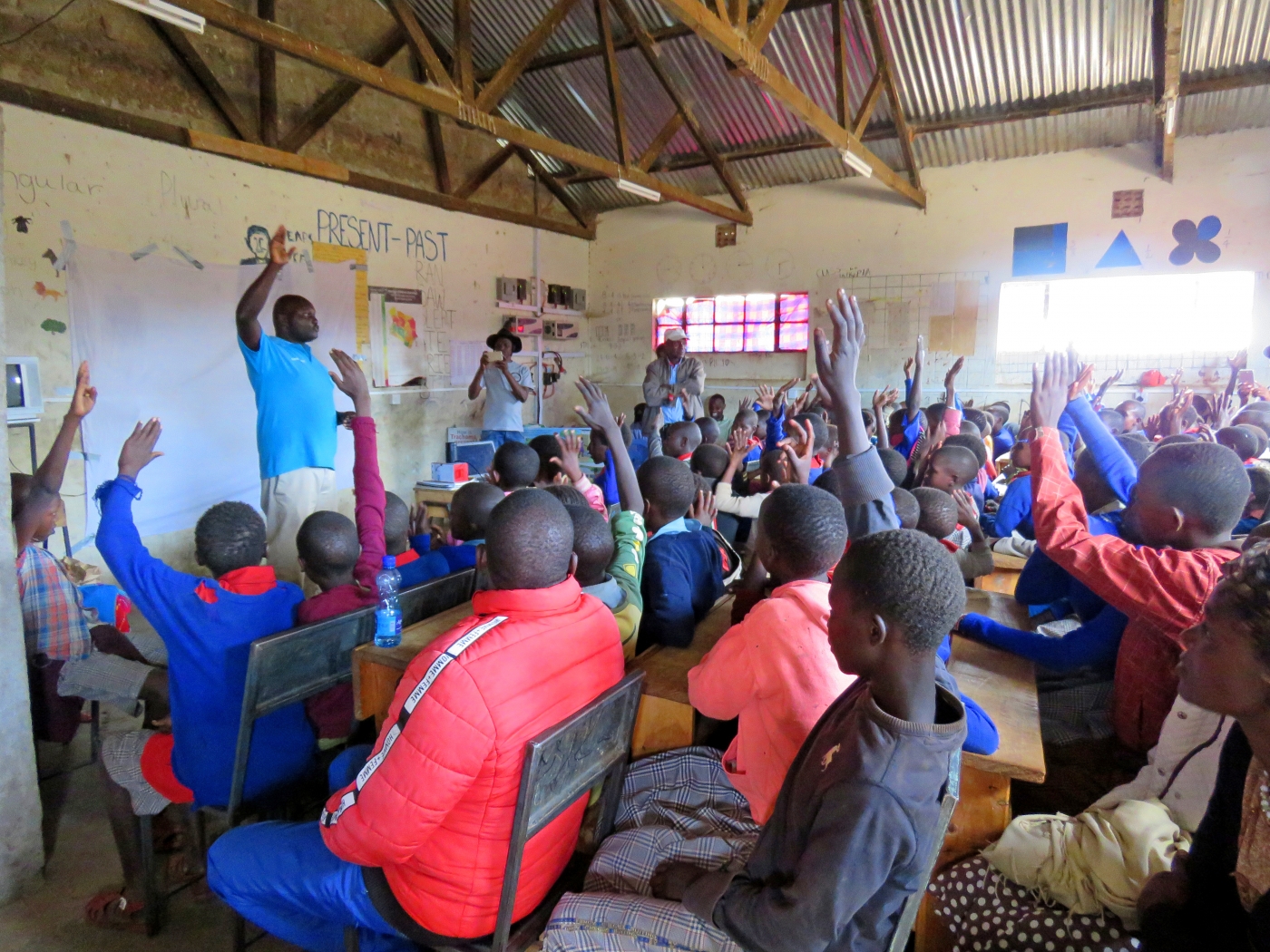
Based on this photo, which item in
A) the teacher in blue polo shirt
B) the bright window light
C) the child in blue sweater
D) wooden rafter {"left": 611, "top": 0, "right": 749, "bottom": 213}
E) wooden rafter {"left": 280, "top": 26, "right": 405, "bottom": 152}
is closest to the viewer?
the child in blue sweater

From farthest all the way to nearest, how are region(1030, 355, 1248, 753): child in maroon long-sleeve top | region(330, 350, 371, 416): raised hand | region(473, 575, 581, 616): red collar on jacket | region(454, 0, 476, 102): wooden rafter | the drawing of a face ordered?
the drawing of a face → region(454, 0, 476, 102): wooden rafter → region(330, 350, 371, 416): raised hand → region(1030, 355, 1248, 753): child in maroon long-sleeve top → region(473, 575, 581, 616): red collar on jacket

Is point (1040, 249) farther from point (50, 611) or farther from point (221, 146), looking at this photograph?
point (50, 611)

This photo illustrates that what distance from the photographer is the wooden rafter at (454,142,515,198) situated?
25.6ft

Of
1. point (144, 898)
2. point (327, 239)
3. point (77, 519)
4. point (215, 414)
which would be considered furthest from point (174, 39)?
point (144, 898)

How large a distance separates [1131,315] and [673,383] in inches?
189

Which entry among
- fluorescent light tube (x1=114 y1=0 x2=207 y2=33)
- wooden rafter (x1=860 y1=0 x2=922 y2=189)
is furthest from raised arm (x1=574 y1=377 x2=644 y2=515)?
wooden rafter (x1=860 y1=0 x2=922 y2=189)

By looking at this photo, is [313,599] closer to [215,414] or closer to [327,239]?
A: [215,414]

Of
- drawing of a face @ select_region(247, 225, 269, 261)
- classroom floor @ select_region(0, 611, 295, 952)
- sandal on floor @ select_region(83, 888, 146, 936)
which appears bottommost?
classroom floor @ select_region(0, 611, 295, 952)

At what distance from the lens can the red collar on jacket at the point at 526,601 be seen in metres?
1.34

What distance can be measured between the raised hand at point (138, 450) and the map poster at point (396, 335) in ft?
16.6

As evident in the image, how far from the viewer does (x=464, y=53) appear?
186 inches

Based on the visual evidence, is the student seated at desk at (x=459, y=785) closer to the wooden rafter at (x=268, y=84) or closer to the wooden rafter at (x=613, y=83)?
the wooden rafter at (x=613, y=83)

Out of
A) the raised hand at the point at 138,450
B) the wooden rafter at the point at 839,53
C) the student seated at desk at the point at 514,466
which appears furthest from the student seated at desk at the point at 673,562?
the wooden rafter at the point at 839,53

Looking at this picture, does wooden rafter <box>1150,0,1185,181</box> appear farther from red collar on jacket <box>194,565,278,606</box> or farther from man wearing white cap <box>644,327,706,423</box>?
red collar on jacket <box>194,565,278,606</box>
